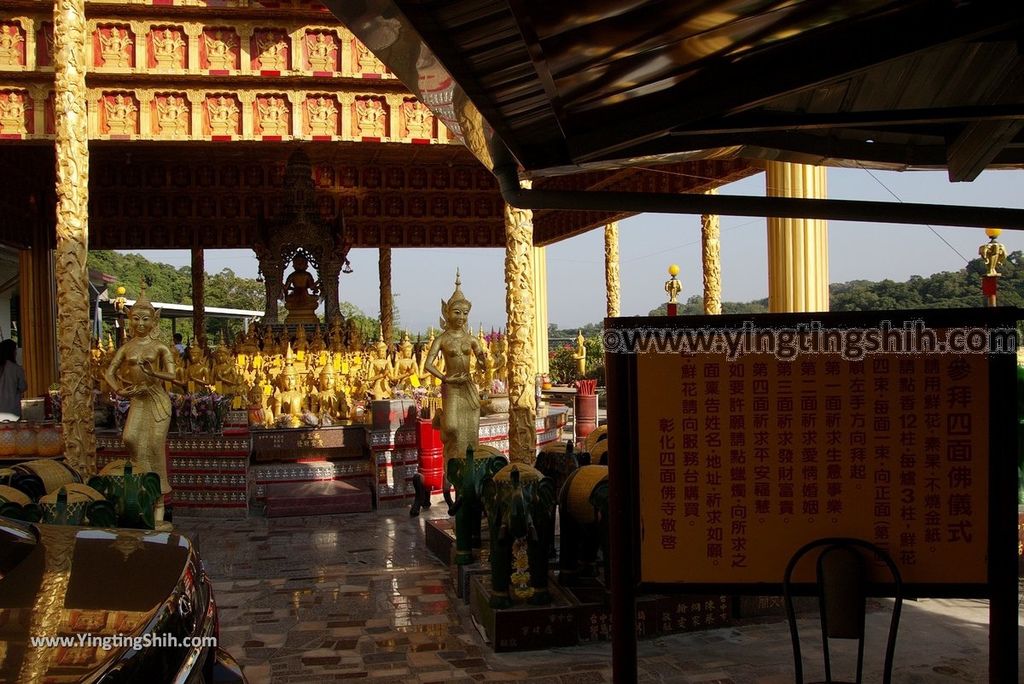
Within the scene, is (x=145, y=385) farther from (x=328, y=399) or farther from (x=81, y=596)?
(x=81, y=596)

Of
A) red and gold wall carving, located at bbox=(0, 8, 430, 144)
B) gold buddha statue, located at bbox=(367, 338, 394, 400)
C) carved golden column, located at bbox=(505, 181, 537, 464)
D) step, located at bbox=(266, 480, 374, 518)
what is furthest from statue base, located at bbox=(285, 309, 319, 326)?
carved golden column, located at bbox=(505, 181, 537, 464)

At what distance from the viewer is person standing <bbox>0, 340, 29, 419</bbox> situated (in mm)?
11281

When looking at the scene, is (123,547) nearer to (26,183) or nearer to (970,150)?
(970,150)

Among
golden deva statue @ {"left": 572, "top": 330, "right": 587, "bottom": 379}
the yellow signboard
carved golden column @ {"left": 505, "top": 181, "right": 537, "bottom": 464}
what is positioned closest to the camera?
the yellow signboard

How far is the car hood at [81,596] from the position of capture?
1641mm

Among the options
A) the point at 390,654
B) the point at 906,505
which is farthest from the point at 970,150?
the point at 390,654

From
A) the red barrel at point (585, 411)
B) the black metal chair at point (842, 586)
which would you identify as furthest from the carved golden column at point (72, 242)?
the red barrel at point (585, 411)

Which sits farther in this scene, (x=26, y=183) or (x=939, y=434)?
(x=26, y=183)

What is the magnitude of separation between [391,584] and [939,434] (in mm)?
4384

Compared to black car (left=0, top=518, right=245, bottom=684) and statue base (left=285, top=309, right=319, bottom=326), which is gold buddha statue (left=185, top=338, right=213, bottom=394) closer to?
statue base (left=285, top=309, right=319, bottom=326)

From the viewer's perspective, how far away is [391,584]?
5.93 meters

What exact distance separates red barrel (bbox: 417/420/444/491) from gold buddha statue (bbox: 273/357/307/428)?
213 centimetres

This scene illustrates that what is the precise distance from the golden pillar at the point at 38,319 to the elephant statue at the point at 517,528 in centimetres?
1199

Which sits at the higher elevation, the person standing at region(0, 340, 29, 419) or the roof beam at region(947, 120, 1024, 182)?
the roof beam at region(947, 120, 1024, 182)
